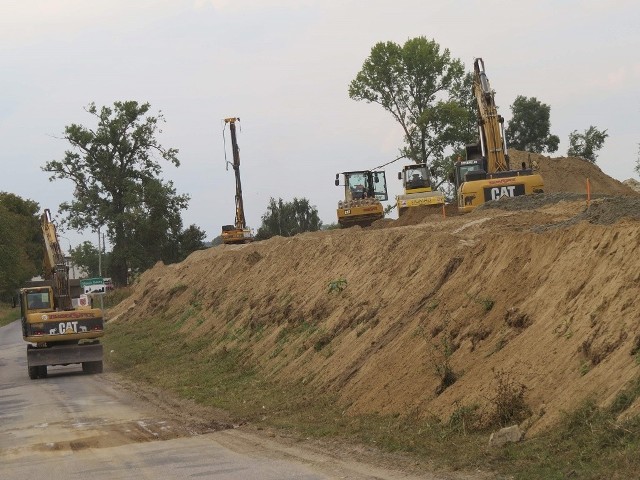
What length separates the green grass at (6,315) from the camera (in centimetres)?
8624

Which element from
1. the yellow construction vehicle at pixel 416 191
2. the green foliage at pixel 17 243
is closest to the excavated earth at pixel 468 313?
the yellow construction vehicle at pixel 416 191

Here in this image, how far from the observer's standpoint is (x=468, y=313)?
17156 mm

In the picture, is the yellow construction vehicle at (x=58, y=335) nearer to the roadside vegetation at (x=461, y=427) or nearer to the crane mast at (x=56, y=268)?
the crane mast at (x=56, y=268)

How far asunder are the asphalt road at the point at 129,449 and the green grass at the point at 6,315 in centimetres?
6223

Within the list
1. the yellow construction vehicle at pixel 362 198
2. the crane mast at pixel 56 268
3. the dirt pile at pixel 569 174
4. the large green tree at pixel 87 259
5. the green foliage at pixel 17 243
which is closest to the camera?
the crane mast at pixel 56 268

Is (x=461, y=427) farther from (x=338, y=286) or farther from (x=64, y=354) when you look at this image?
(x=64, y=354)

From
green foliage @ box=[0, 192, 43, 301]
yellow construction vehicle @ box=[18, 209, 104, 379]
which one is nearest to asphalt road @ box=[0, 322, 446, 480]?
yellow construction vehicle @ box=[18, 209, 104, 379]

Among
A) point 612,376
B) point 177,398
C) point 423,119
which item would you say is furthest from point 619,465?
point 423,119

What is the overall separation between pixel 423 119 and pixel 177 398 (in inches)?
2015

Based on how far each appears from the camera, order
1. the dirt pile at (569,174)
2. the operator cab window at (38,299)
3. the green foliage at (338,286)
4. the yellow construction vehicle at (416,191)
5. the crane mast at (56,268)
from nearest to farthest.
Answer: the green foliage at (338,286) < the operator cab window at (38,299) < the crane mast at (56,268) < the yellow construction vehicle at (416,191) < the dirt pile at (569,174)

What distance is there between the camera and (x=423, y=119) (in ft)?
236

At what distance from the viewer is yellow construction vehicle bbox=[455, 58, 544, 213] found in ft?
117

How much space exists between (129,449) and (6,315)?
82.7 m

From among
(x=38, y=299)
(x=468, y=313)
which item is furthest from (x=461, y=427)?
(x=38, y=299)
